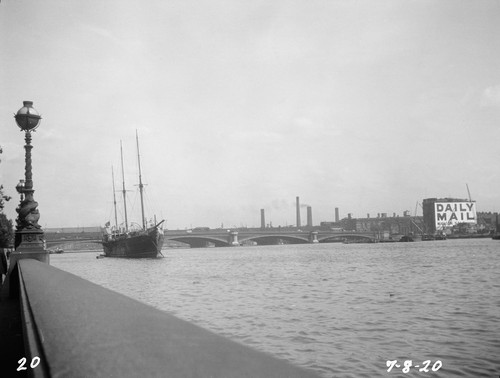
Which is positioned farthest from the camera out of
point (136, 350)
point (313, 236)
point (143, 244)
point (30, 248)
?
point (313, 236)

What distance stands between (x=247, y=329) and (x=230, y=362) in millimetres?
10966

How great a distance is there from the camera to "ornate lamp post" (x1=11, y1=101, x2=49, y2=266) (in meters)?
12.3

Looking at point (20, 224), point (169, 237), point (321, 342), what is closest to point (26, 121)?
point (20, 224)

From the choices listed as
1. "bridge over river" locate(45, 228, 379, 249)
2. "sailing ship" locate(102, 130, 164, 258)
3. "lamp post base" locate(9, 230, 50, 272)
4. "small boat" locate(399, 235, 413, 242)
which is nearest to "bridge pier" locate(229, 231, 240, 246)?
"bridge over river" locate(45, 228, 379, 249)

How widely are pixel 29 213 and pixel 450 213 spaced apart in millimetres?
170473

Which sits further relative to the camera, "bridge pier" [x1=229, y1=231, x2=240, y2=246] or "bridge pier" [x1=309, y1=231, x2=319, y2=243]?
"bridge pier" [x1=309, y1=231, x2=319, y2=243]

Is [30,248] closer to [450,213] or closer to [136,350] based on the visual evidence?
[136,350]

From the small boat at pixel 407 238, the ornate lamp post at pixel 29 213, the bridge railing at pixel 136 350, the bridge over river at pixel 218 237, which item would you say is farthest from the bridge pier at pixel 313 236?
the bridge railing at pixel 136 350

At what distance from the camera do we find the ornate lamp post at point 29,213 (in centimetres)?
1229

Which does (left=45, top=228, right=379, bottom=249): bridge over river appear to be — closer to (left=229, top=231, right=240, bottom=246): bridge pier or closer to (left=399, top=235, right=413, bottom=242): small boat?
(left=229, top=231, right=240, bottom=246): bridge pier

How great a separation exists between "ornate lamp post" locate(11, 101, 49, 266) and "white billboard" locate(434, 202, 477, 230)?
535 ft

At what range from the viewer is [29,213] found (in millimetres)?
13062

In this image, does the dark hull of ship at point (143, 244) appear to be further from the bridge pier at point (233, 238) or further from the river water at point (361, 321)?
the river water at point (361, 321)

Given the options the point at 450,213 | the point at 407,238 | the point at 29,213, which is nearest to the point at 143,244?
the point at 29,213
